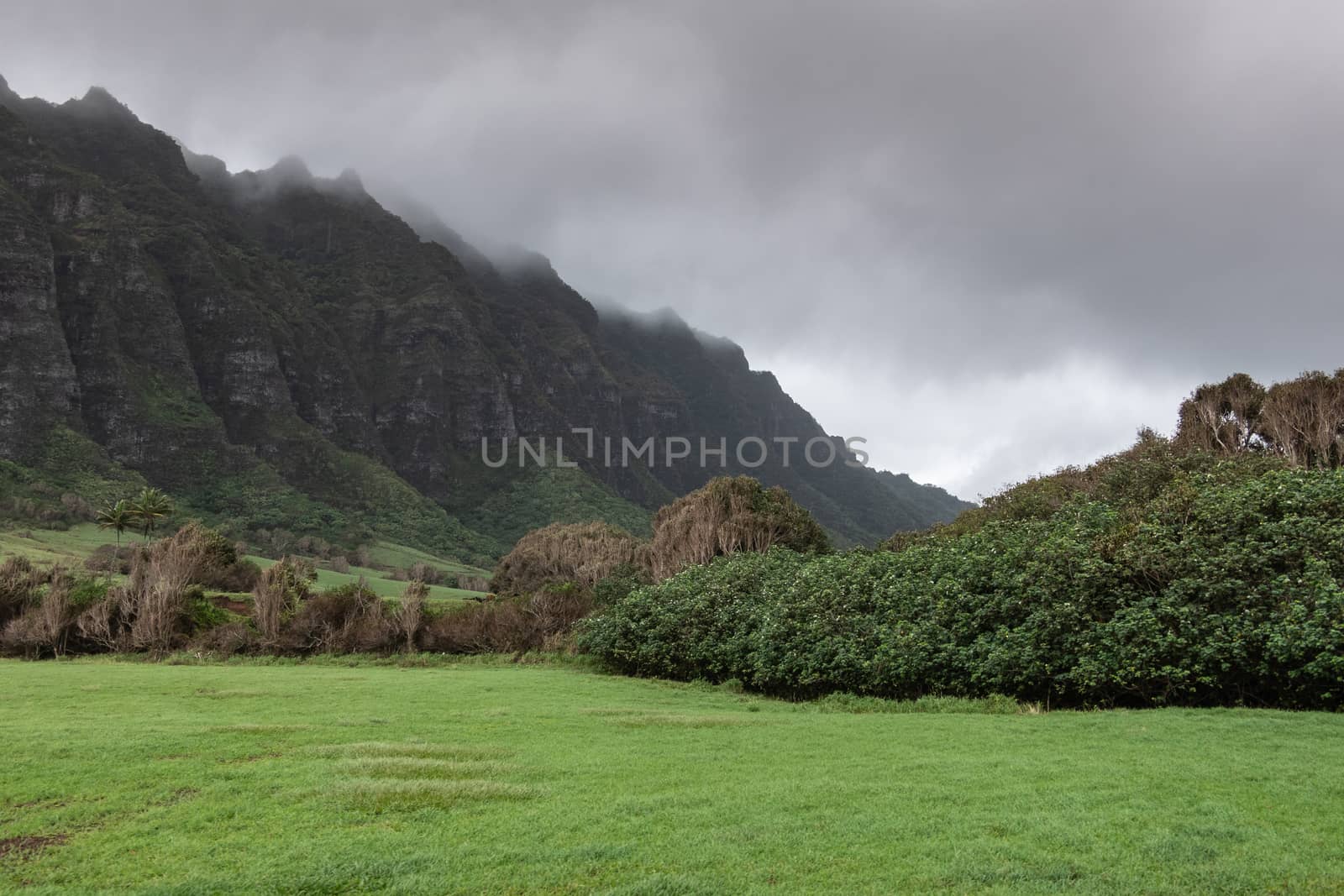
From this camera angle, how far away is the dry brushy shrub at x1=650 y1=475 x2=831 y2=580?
42.2 metres

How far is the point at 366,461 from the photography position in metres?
169

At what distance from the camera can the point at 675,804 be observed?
335 inches

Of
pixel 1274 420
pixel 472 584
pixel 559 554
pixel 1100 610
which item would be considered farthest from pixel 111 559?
pixel 1274 420

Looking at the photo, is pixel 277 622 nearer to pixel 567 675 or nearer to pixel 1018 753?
pixel 567 675

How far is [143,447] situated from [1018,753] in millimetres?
167468

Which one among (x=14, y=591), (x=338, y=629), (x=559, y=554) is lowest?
(x=338, y=629)

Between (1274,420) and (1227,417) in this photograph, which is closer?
(1274,420)

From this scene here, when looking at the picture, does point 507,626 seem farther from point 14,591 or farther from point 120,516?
point 120,516

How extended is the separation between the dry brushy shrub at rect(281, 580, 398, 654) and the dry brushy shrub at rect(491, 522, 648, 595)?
45.7 ft

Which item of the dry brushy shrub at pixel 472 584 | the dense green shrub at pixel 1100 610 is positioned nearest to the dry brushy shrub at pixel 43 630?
the dense green shrub at pixel 1100 610

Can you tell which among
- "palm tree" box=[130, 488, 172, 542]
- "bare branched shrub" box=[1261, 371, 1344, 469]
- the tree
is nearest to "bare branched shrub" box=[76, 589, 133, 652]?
"bare branched shrub" box=[1261, 371, 1344, 469]

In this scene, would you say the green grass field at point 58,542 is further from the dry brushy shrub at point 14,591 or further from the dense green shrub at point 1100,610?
the dense green shrub at point 1100,610

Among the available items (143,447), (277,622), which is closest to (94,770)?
(277,622)

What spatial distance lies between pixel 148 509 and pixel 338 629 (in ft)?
190
